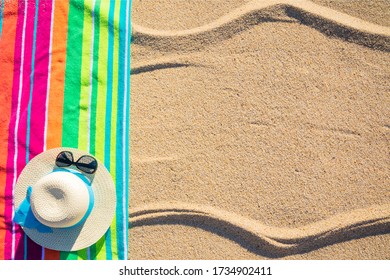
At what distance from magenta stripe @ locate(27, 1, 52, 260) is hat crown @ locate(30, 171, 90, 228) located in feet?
0.79

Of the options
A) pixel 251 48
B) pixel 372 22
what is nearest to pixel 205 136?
pixel 251 48

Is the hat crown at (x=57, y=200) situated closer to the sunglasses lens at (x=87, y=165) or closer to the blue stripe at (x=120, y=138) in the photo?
the sunglasses lens at (x=87, y=165)

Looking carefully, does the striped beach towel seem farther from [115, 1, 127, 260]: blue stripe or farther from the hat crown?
the hat crown

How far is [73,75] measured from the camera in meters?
2.42

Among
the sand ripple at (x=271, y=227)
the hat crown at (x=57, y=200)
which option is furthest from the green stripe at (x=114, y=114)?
the hat crown at (x=57, y=200)

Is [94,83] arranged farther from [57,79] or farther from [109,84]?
[57,79]

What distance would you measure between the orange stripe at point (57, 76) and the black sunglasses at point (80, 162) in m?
0.11

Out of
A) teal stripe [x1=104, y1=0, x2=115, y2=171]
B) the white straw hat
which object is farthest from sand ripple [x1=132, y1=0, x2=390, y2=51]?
the white straw hat

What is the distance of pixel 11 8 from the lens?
8.13 ft

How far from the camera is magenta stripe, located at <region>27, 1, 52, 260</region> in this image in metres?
2.38

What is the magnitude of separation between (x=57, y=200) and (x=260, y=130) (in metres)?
0.97

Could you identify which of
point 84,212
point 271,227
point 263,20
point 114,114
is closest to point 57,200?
point 84,212

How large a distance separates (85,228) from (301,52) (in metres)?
1.30

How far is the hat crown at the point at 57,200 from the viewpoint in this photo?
84.9 inches
